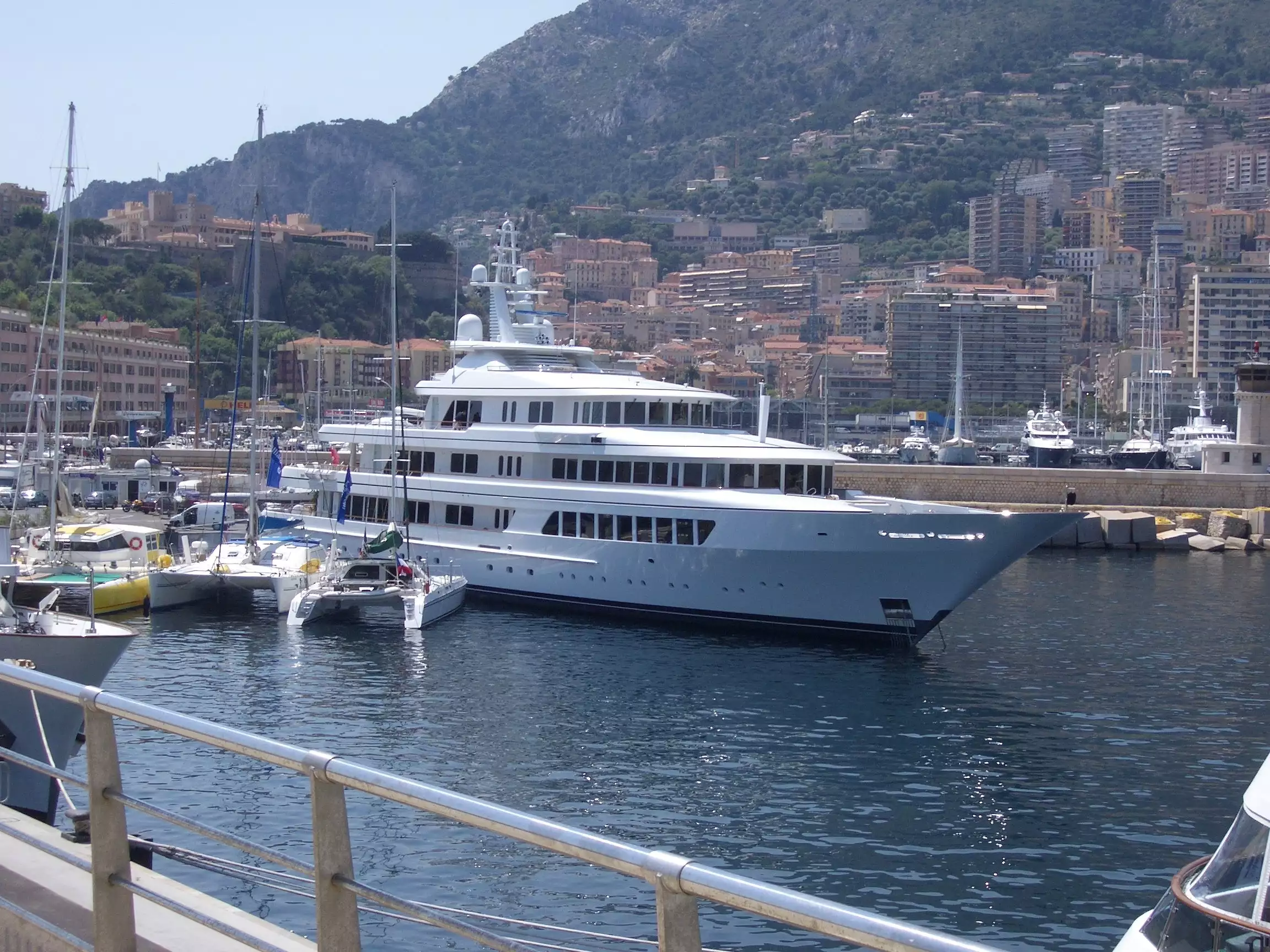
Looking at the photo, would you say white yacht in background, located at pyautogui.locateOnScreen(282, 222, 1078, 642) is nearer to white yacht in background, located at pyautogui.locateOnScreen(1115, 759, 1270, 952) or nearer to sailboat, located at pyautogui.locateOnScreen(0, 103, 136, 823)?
sailboat, located at pyautogui.locateOnScreen(0, 103, 136, 823)

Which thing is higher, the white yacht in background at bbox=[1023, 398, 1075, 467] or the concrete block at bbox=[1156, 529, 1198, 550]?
the white yacht in background at bbox=[1023, 398, 1075, 467]

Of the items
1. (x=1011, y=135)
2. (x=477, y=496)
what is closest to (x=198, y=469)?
(x=477, y=496)

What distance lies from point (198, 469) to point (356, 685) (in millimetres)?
35970

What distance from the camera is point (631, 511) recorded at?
24297 millimetres

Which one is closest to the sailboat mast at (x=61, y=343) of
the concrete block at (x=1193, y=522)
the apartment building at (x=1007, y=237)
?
the concrete block at (x=1193, y=522)

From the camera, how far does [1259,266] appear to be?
377 feet

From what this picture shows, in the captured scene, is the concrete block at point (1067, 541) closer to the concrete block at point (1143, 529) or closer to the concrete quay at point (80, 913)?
the concrete block at point (1143, 529)

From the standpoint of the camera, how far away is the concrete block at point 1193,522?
142 feet

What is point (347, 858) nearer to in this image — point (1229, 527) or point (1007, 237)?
point (1229, 527)

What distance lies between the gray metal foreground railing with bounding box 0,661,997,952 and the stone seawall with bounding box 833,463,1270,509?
43077 millimetres

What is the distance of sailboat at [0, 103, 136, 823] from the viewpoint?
9695 mm

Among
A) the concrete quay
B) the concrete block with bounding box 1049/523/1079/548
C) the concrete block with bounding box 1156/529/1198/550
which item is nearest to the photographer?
the concrete quay

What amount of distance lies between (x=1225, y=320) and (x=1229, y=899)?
11473 cm

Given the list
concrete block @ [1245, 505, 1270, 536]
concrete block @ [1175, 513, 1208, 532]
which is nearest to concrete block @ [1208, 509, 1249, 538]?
concrete block @ [1245, 505, 1270, 536]
